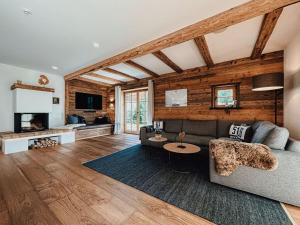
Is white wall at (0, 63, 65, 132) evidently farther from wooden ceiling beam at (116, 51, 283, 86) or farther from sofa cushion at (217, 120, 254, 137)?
sofa cushion at (217, 120, 254, 137)

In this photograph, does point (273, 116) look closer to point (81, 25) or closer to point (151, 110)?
point (151, 110)

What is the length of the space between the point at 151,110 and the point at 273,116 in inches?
135

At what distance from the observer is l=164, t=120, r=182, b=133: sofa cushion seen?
4143 millimetres

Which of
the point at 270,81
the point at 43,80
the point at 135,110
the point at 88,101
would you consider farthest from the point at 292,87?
the point at 43,80

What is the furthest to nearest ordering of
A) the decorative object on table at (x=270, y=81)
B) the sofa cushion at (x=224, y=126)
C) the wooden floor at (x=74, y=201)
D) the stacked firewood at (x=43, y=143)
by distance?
the stacked firewood at (x=43, y=143)
the sofa cushion at (x=224, y=126)
the decorative object on table at (x=270, y=81)
the wooden floor at (x=74, y=201)

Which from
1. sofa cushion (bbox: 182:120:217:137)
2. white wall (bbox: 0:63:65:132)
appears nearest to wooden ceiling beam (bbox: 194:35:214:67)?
sofa cushion (bbox: 182:120:217:137)

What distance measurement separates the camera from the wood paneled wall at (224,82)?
3.22m

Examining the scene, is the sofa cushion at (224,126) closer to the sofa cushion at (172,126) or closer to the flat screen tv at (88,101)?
the sofa cushion at (172,126)

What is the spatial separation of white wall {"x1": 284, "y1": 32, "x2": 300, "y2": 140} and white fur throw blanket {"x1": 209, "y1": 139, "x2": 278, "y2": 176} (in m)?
1.34

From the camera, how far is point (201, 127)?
12.3 ft

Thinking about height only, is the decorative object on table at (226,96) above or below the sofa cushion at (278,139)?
above

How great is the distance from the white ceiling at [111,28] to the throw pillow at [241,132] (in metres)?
1.74

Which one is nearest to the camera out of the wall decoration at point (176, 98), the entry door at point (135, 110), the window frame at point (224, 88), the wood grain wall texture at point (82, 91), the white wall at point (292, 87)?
the white wall at point (292, 87)

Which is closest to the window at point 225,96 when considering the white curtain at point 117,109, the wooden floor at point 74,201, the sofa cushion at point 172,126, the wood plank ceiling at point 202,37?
the wood plank ceiling at point 202,37
